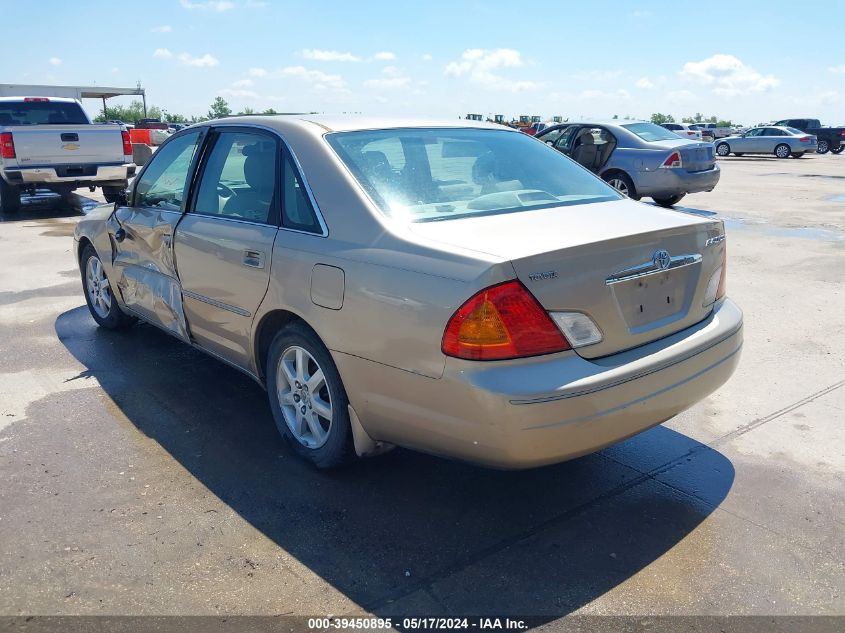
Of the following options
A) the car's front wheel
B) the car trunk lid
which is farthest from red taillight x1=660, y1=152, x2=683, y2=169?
the car's front wheel

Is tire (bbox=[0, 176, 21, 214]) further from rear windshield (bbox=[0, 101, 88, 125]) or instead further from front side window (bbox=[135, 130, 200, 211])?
front side window (bbox=[135, 130, 200, 211])

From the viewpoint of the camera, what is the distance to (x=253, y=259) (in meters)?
3.64

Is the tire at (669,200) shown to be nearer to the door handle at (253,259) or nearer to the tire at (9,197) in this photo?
the door handle at (253,259)

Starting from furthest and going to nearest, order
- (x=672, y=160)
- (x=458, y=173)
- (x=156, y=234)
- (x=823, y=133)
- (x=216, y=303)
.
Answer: (x=823, y=133)
(x=672, y=160)
(x=156, y=234)
(x=216, y=303)
(x=458, y=173)

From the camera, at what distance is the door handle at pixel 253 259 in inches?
141

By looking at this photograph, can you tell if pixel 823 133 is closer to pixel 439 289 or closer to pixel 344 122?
pixel 344 122

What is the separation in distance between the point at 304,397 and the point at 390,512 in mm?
730

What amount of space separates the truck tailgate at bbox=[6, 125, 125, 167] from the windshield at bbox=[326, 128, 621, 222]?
1068 centimetres

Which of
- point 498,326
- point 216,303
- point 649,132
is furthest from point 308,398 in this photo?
point 649,132

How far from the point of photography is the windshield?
332 centimetres

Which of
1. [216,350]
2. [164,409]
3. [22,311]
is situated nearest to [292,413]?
[216,350]

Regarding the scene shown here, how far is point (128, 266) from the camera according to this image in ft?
16.6

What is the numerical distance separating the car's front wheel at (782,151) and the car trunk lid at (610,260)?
35.4m

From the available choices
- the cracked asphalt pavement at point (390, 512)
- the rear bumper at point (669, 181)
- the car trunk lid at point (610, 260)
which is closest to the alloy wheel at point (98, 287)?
the cracked asphalt pavement at point (390, 512)
